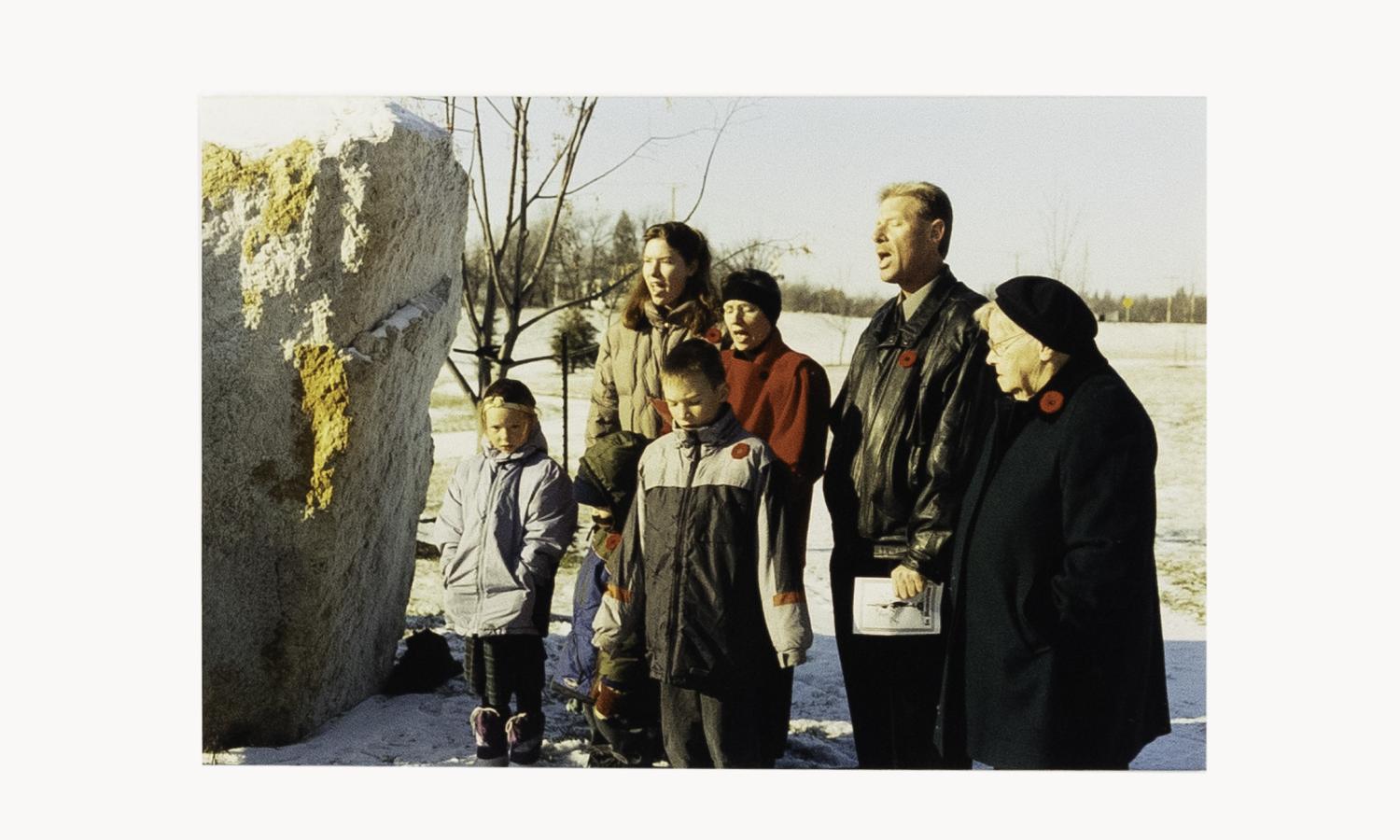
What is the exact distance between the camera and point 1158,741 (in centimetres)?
583

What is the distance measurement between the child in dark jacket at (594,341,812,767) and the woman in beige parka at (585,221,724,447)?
238mm

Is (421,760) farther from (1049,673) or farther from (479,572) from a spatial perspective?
(1049,673)

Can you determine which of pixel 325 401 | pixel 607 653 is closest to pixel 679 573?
pixel 607 653

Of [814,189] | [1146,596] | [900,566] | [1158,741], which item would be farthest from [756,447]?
[1158,741]

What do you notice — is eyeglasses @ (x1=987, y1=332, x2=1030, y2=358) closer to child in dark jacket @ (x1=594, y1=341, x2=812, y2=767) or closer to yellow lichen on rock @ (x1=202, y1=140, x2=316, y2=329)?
child in dark jacket @ (x1=594, y1=341, x2=812, y2=767)

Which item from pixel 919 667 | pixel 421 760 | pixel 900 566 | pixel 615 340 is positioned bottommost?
pixel 421 760

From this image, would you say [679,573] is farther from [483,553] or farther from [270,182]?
[270,182]

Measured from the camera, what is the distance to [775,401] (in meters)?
5.67

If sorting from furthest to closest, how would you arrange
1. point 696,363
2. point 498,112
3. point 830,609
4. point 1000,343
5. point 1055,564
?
point 830,609, point 498,112, point 696,363, point 1000,343, point 1055,564

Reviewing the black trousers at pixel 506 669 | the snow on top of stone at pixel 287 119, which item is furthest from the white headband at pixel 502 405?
the snow on top of stone at pixel 287 119

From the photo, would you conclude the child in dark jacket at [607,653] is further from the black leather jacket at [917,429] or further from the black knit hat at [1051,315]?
the black knit hat at [1051,315]

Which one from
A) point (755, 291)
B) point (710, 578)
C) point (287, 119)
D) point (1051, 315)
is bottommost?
point (710, 578)

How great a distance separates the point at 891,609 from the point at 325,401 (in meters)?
2.21

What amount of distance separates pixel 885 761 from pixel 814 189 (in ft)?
6.90
